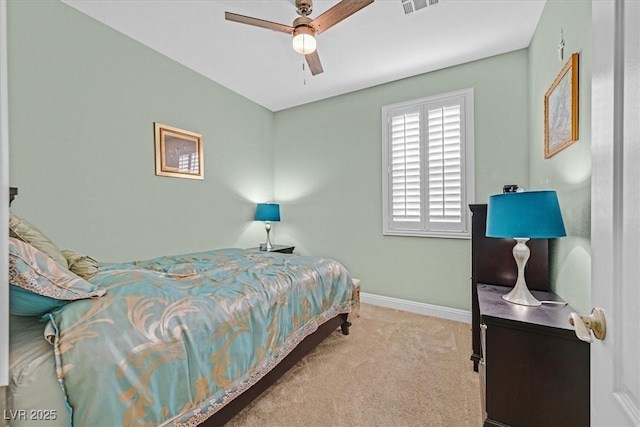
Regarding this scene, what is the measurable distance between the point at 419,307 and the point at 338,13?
3021 mm

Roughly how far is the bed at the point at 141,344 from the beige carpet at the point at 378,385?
183 millimetres

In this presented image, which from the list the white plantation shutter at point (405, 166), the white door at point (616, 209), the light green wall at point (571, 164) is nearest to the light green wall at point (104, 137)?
the white plantation shutter at point (405, 166)

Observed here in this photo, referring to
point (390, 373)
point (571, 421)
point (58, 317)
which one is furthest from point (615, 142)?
point (390, 373)

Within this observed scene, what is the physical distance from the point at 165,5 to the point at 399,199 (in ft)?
9.57

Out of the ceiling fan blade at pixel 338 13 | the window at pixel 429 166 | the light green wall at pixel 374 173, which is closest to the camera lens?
the ceiling fan blade at pixel 338 13

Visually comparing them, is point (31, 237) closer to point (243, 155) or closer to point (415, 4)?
point (415, 4)

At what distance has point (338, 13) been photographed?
191 centimetres

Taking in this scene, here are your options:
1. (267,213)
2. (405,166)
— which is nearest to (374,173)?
(405,166)

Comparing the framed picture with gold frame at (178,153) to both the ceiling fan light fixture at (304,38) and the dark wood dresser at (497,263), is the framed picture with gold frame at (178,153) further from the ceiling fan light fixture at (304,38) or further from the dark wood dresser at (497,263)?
the dark wood dresser at (497,263)

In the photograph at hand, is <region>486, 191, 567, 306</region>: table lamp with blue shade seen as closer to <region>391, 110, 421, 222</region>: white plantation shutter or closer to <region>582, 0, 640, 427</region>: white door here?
<region>582, 0, 640, 427</region>: white door

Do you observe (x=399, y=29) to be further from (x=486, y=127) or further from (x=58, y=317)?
(x=58, y=317)

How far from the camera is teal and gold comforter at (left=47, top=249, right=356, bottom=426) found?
3.25ft

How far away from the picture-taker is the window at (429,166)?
305 cm

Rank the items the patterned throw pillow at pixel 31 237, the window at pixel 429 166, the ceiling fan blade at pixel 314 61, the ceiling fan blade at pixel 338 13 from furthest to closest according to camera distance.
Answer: the window at pixel 429 166 → the ceiling fan blade at pixel 314 61 → the ceiling fan blade at pixel 338 13 → the patterned throw pillow at pixel 31 237
